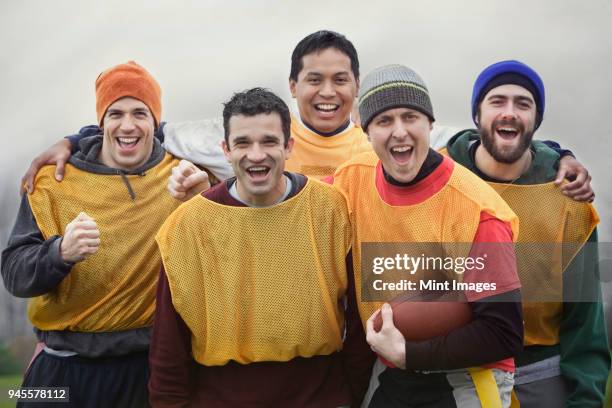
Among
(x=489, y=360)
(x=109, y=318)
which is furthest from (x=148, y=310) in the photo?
(x=489, y=360)

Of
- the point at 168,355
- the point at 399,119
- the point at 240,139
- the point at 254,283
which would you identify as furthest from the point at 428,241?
the point at 168,355

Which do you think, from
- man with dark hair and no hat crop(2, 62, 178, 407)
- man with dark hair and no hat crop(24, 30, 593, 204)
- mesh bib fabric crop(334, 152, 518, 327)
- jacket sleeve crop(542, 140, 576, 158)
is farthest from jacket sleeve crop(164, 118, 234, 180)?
jacket sleeve crop(542, 140, 576, 158)

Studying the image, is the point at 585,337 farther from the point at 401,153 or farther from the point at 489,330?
the point at 401,153

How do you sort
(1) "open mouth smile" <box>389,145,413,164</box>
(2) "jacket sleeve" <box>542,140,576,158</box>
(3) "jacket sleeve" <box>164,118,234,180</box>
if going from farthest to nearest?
1. (3) "jacket sleeve" <box>164,118,234,180</box>
2. (2) "jacket sleeve" <box>542,140,576,158</box>
3. (1) "open mouth smile" <box>389,145,413,164</box>

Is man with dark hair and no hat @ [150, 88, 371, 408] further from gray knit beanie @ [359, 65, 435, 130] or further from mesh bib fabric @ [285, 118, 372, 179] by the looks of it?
mesh bib fabric @ [285, 118, 372, 179]

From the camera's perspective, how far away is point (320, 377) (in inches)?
124

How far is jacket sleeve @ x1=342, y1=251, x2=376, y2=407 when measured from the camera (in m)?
3.16

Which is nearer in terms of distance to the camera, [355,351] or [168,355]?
[168,355]

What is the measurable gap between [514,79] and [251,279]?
151cm

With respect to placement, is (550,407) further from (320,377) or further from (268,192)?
(268,192)

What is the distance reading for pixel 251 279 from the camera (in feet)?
10.0

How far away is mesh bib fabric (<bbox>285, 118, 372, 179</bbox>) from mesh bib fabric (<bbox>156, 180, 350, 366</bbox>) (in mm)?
846

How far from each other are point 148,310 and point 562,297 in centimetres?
193

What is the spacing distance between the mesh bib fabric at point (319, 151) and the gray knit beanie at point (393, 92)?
33.6 inches
